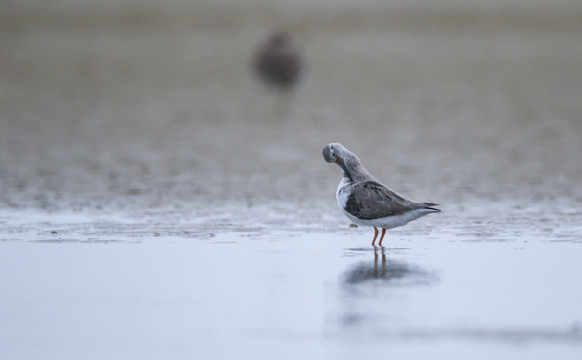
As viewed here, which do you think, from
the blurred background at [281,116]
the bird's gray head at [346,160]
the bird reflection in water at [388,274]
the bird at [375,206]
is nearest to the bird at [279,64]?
the blurred background at [281,116]

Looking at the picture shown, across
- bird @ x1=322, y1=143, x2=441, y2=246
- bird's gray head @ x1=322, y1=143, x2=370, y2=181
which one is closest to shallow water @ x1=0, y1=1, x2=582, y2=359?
bird @ x1=322, y1=143, x2=441, y2=246

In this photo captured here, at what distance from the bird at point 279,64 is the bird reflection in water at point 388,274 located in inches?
895

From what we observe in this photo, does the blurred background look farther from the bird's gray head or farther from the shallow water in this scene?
the bird's gray head

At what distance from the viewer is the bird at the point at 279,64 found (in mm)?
32250

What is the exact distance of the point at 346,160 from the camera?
11547 mm

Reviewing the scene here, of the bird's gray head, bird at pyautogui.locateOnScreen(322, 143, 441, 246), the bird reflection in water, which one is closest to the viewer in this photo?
the bird reflection in water

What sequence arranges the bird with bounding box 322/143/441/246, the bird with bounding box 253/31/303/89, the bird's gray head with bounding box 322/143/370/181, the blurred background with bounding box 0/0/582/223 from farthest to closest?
1. the bird with bounding box 253/31/303/89
2. the blurred background with bounding box 0/0/582/223
3. the bird's gray head with bounding box 322/143/370/181
4. the bird with bounding box 322/143/441/246

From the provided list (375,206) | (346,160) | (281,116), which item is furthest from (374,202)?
(281,116)

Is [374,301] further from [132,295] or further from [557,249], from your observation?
[557,249]

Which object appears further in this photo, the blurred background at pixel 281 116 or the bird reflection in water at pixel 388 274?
the blurred background at pixel 281 116

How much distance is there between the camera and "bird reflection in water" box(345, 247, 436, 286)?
8844 millimetres

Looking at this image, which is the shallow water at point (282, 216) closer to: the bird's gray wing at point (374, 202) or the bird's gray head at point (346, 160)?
the bird's gray wing at point (374, 202)

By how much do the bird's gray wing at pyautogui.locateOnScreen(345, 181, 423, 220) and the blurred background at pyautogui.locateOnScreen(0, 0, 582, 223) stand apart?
1540 millimetres

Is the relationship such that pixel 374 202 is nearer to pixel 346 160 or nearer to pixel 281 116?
pixel 346 160
